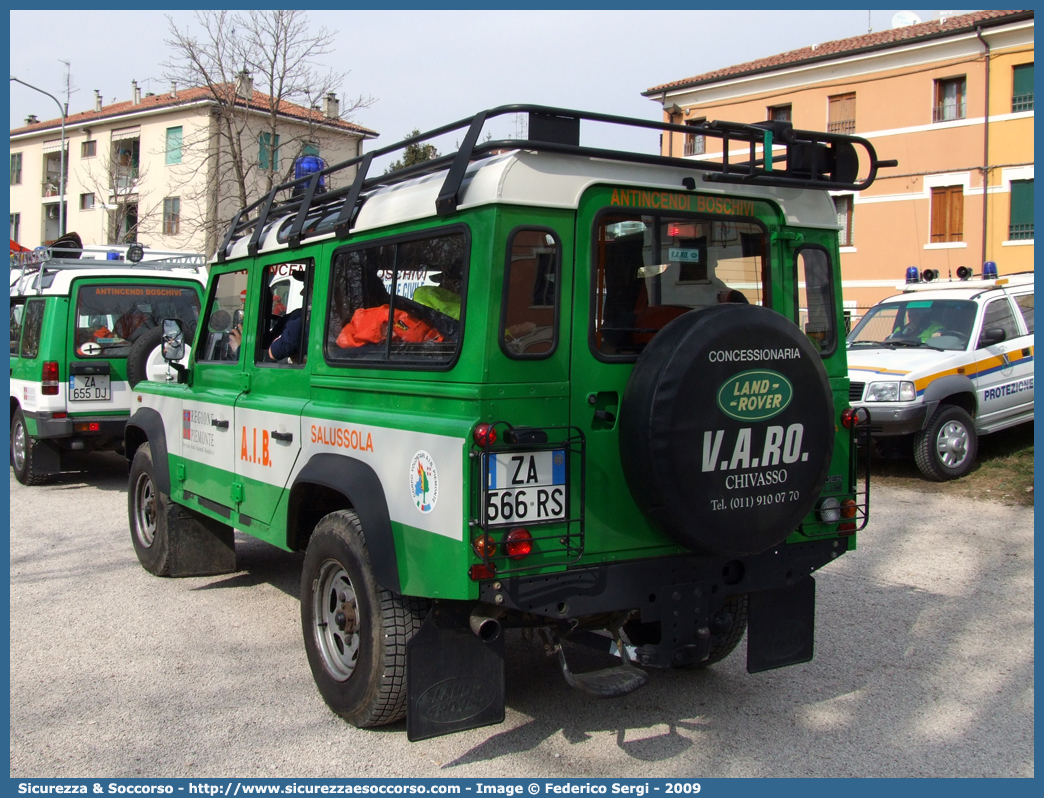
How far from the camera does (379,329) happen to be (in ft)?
13.7

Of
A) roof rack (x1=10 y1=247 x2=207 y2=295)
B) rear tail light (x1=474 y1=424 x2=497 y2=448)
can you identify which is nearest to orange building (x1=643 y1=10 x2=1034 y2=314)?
roof rack (x1=10 y1=247 x2=207 y2=295)

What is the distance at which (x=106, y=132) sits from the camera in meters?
45.6

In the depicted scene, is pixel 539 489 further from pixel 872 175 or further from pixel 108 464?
pixel 108 464

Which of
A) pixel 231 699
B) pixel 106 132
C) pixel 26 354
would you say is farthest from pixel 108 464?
pixel 106 132

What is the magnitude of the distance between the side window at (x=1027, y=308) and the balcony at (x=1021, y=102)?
16.4 metres

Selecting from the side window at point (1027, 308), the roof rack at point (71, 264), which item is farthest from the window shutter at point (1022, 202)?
the roof rack at point (71, 264)

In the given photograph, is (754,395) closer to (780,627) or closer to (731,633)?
(780,627)

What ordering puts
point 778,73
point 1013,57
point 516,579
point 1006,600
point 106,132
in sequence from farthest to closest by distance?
point 106,132 → point 778,73 → point 1013,57 → point 1006,600 → point 516,579

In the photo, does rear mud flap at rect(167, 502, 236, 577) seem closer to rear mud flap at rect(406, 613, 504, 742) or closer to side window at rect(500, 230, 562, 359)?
rear mud flap at rect(406, 613, 504, 742)

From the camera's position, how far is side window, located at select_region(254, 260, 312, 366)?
4.81 metres

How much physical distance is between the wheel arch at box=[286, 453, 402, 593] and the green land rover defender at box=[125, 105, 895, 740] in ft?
0.04

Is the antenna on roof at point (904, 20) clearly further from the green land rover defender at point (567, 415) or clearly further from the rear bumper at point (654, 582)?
the rear bumper at point (654, 582)

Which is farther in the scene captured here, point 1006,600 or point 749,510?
point 1006,600

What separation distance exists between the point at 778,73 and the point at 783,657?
28338 millimetres
